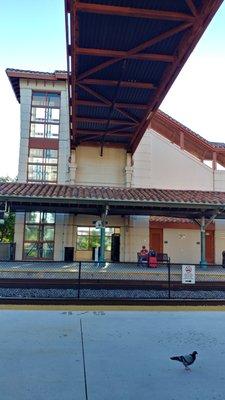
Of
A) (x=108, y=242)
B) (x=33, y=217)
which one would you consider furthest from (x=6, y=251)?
(x=108, y=242)

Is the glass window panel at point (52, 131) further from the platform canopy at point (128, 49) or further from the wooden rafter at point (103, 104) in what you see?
the wooden rafter at point (103, 104)

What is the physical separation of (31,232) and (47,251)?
1.42 m

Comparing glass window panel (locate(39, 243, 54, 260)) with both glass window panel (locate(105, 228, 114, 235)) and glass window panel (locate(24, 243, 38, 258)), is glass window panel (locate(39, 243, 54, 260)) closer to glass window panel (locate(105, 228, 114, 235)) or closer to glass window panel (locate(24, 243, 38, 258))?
glass window panel (locate(24, 243, 38, 258))

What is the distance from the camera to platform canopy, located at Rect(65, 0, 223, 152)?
360 inches

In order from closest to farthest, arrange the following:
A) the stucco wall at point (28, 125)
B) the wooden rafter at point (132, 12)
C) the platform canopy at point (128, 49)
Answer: the wooden rafter at point (132, 12)
the platform canopy at point (128, 49)
the stucco wall at point (28, 125)

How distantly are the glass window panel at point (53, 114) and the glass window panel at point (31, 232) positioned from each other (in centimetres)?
655

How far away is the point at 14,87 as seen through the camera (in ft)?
74.4

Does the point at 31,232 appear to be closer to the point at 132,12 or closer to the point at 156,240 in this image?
the point at 156,240

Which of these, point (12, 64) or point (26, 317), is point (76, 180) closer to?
point (12, 64)

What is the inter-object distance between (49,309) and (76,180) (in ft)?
44.6

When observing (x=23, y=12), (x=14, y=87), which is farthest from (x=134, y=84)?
(x=14, y=87)

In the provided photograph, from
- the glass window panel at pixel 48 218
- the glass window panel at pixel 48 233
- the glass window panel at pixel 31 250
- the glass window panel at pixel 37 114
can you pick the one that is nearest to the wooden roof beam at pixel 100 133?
the glass window panel at pixel 37 114

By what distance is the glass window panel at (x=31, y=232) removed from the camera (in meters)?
20.9

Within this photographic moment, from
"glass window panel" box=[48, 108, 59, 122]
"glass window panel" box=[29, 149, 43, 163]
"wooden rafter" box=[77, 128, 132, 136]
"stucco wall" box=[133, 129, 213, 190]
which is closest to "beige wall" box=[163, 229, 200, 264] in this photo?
"stucco wall" box=[133, 129, 213, 190]
